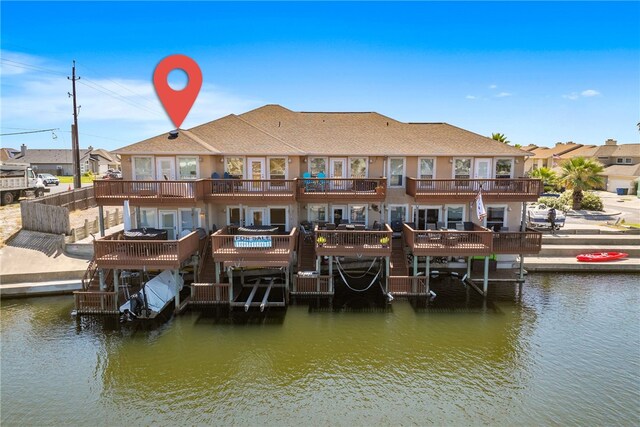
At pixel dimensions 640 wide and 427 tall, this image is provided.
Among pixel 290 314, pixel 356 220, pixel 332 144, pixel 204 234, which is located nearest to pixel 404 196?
pixel 356 220

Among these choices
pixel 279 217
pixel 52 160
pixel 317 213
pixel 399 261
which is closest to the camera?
pixel 399 261

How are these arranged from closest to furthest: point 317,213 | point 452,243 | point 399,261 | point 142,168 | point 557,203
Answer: point 452,243
point 399,261
point 142,168
point 317,213
point 557,203

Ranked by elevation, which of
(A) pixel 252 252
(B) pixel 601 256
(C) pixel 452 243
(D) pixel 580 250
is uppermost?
(C) pixel 452 243

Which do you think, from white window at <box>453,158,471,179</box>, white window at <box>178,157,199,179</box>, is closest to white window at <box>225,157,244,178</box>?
white window at <box>178,157,199,179</box>

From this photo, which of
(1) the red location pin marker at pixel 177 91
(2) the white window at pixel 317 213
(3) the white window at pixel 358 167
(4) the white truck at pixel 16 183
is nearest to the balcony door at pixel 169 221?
(1) the red location pin marker at pixel 177 91

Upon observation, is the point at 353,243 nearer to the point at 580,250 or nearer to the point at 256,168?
the point at 256,168

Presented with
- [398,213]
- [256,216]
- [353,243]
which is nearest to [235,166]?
[256,216]

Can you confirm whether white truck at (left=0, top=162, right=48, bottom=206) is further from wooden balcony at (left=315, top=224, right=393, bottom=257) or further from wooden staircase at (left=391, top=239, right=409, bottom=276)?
wooden staircase at (left=391, top=239, right=409, bottom=276)

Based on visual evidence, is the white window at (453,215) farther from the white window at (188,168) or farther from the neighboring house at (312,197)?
the white window at (188,168)
